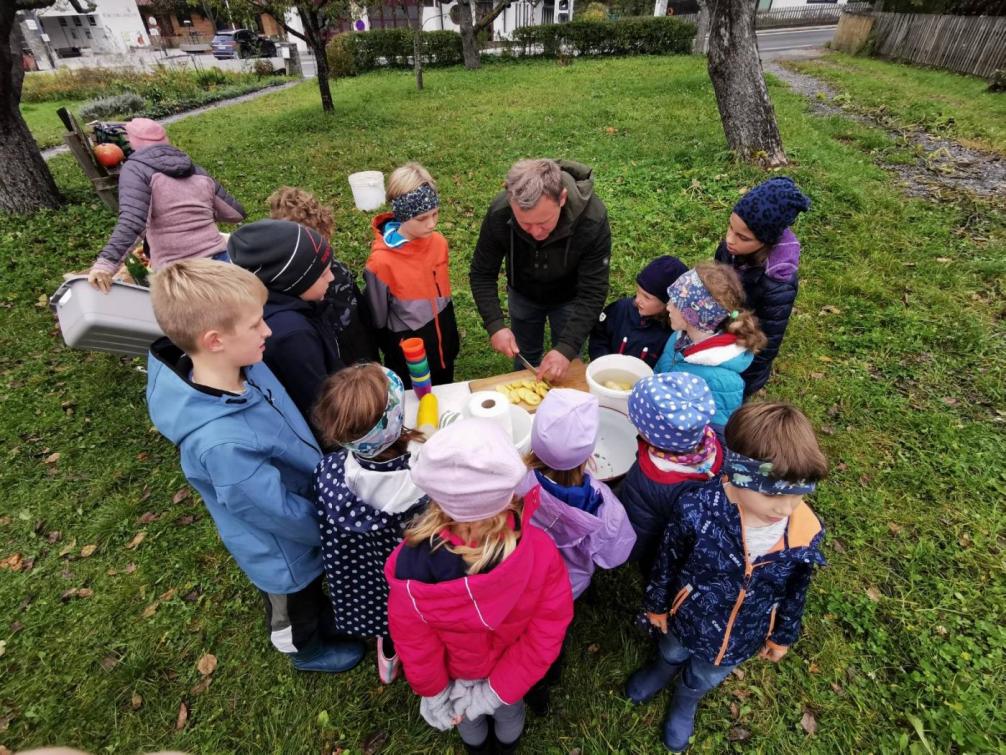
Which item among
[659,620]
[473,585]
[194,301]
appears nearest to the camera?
[473,585]

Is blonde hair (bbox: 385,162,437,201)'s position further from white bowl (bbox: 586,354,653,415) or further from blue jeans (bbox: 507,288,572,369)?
white bowl (bbox: 586,354,653,415)

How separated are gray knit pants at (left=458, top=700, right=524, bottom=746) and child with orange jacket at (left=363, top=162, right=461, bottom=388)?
2368 millimetres

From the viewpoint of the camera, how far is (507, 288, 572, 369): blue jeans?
12.4ft

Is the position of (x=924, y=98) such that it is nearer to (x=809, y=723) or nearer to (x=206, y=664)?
(x=809, y=723)

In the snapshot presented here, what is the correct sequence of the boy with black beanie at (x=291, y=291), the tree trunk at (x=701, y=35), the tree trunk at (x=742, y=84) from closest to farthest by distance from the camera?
the boy with black beanie at (x=291, y=291)
the tree trunk at (x=742, y=84)
the tree trunk at (x=701, y=35)

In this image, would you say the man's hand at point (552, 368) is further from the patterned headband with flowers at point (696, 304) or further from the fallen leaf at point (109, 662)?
the fallen leaf at point (109, 662)

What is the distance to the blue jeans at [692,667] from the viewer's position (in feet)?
7.66

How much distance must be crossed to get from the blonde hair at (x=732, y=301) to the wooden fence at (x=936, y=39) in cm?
1787

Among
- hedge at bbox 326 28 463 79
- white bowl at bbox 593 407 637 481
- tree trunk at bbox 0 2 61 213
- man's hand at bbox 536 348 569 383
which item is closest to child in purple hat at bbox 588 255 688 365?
man's hand at bbox 536 348 569 383

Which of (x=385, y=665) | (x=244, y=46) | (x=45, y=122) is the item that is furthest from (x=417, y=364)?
(x=244, y=46)

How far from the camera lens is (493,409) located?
A: 89.8 inches

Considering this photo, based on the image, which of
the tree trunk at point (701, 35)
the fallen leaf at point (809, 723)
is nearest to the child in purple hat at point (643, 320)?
the fallen leaf at point (809, 723)

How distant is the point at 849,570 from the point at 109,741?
4.50m

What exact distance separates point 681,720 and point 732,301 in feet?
7.14
